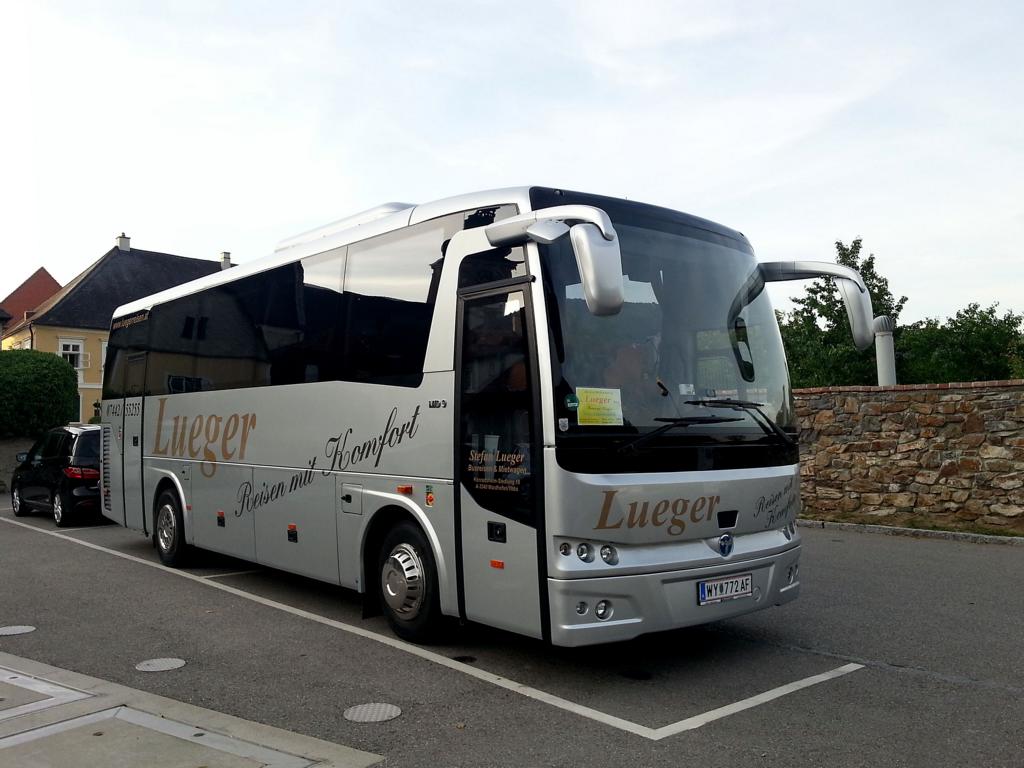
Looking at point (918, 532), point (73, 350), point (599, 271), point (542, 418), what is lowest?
point (918, 532)

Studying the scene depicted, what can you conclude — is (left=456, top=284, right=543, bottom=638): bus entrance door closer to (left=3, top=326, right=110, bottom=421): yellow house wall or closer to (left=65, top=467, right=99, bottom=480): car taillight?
(left=65, top=467, right=99, bottom=480): car taillight

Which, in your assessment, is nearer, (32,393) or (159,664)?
(159,664)

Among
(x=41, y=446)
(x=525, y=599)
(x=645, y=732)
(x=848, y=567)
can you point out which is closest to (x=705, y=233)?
(x=525, y=599)

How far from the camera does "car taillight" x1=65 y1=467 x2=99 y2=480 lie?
50.7 feet

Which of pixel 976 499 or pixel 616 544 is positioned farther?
pixel 976 499

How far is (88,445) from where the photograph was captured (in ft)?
51.9

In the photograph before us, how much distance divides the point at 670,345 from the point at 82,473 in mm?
12738

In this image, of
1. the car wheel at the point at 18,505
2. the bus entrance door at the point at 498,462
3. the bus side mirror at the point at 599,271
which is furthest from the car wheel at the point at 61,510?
the bus side mirror at the point at 599,271

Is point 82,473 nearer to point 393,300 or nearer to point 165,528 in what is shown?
point 165,528

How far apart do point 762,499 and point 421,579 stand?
243 cm

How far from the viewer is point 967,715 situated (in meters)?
5.10

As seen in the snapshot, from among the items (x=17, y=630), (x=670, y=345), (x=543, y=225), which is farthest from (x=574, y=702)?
(x=17, y=630)

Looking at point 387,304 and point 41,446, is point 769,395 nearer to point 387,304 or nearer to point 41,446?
point 387,304

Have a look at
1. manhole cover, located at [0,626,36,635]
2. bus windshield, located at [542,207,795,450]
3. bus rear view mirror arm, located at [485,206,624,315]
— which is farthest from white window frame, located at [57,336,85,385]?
bus rear view mirror arm, located at [485,206,624,315]
